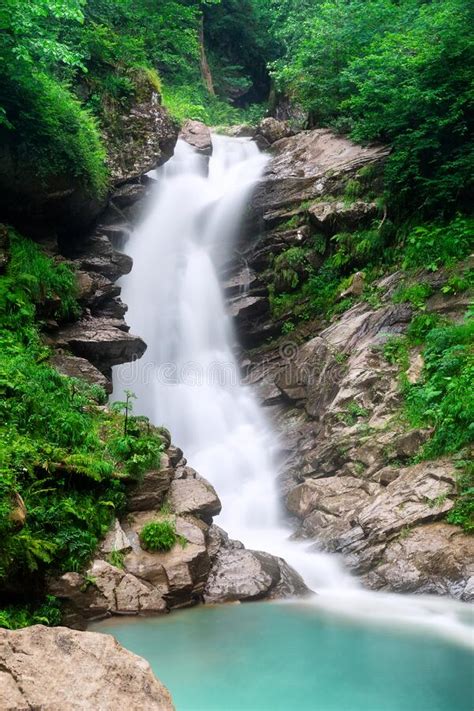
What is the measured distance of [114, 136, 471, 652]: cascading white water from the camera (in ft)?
31.6

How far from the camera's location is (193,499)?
26.7ft

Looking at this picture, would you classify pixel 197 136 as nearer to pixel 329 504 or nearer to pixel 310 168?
pixel 310 168

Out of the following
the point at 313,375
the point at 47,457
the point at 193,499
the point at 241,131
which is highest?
the point at 241,131

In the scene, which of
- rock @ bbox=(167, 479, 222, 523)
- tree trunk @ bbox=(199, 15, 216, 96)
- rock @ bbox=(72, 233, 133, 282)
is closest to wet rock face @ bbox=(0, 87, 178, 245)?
rock @ bbox=(72, 233, 133, 282)

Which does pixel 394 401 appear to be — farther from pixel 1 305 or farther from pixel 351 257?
pixel 1 305

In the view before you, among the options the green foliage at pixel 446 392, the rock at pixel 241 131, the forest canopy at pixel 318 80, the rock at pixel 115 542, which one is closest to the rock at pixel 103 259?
the forest canopy at pixel 318 80

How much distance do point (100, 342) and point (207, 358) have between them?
413 centimetres

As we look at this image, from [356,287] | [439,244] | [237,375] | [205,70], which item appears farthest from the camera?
[205,70]

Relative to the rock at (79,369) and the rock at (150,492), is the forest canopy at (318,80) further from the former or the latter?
the rock at (150,492)

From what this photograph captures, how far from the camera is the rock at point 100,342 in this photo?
34.9ft

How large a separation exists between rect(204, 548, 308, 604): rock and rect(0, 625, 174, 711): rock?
3.74 m

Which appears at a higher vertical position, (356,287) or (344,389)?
(356,287)

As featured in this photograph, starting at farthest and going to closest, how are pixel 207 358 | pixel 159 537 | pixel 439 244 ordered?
pixel 207 358
pixel 439 244
pixel 159 537

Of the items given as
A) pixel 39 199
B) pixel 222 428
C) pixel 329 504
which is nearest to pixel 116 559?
pixel 329 504
